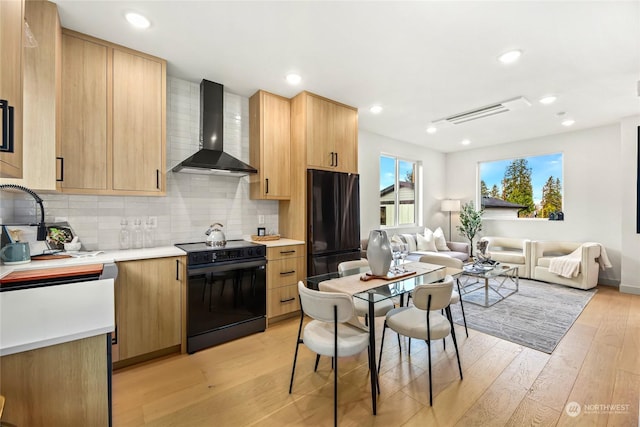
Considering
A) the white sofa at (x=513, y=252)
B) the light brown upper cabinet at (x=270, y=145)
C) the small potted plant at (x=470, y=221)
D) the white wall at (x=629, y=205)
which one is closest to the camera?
the light brown upper cabinet at (x=270, y=145)

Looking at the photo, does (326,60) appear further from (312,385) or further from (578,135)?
(578,135)

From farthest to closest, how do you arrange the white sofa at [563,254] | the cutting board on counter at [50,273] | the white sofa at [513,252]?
the white sofa at [513,252]
the white sofa at [563,254]
the cutting board on counter at [50,273]

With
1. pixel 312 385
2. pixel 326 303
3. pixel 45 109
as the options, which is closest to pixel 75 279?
pixel 45 109

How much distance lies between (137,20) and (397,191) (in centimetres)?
487

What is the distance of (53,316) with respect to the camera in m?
1.04

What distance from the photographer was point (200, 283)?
2.47 m

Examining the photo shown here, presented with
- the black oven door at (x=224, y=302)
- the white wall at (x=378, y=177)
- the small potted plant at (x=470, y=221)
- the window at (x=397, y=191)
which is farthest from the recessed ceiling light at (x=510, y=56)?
the small potted plant at (x=470, y=221)

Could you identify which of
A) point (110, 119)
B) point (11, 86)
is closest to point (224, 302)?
point (110, 119)

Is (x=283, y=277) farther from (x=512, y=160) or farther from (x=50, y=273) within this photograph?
(x=512, y=160)

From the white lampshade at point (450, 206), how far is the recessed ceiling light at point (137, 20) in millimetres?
6200

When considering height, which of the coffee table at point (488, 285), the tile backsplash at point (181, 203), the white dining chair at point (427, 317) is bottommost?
the coffee table at point (488, 285)

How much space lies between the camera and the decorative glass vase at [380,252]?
206 cm

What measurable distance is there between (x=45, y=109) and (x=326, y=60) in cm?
224

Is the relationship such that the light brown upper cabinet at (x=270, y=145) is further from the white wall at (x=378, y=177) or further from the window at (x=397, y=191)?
the window at (x=397, y=191)
